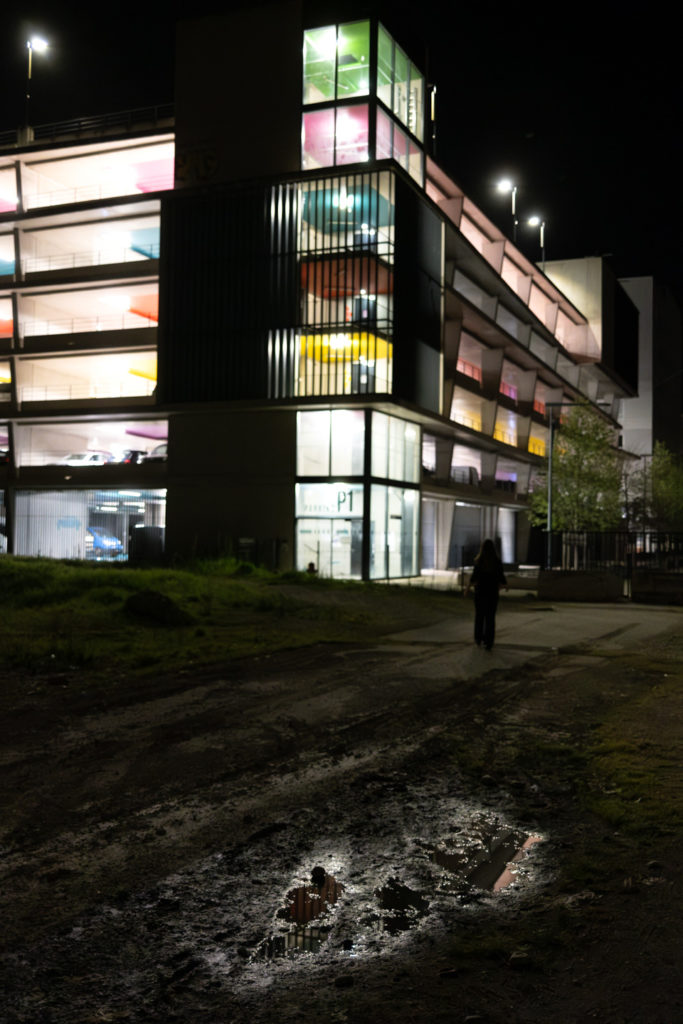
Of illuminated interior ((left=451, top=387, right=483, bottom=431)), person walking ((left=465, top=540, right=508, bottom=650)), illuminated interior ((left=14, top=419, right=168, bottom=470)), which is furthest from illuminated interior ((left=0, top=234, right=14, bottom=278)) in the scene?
person walking ((left=465, top=540, right=508, bottom=650))

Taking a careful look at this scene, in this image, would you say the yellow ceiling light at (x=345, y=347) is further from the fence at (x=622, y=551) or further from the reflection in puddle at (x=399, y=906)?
the reflection in puddle at (x=399, y=906)

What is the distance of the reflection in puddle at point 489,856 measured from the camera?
474cm

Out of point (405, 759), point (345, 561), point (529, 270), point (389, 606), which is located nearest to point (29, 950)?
point (405, 759)

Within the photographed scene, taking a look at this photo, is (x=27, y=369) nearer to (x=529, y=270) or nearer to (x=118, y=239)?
(x=118, y=239)

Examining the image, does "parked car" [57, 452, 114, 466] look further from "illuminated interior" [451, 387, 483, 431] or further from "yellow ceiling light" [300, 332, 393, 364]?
"illuminated interior" [451, 387, 483, 431]

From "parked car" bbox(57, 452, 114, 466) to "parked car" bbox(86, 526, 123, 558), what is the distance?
3347 millimetres

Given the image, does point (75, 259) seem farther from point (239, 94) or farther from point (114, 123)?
point (239, 94)

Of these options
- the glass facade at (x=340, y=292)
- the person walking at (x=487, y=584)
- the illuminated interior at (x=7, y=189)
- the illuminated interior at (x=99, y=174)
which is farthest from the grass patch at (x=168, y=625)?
the illuminated interior at (x=7, y=189)

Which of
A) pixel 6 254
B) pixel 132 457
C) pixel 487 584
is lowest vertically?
pixel 487 584

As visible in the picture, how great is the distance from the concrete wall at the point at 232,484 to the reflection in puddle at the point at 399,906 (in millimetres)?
30821

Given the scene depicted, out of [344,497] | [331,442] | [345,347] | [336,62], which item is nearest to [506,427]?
[345,347]

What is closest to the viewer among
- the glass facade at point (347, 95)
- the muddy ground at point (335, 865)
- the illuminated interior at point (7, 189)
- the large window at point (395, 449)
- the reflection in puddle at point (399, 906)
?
the muddy ground at point (335, 865)

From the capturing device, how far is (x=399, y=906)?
435 cm

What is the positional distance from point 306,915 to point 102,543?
40633 mm
